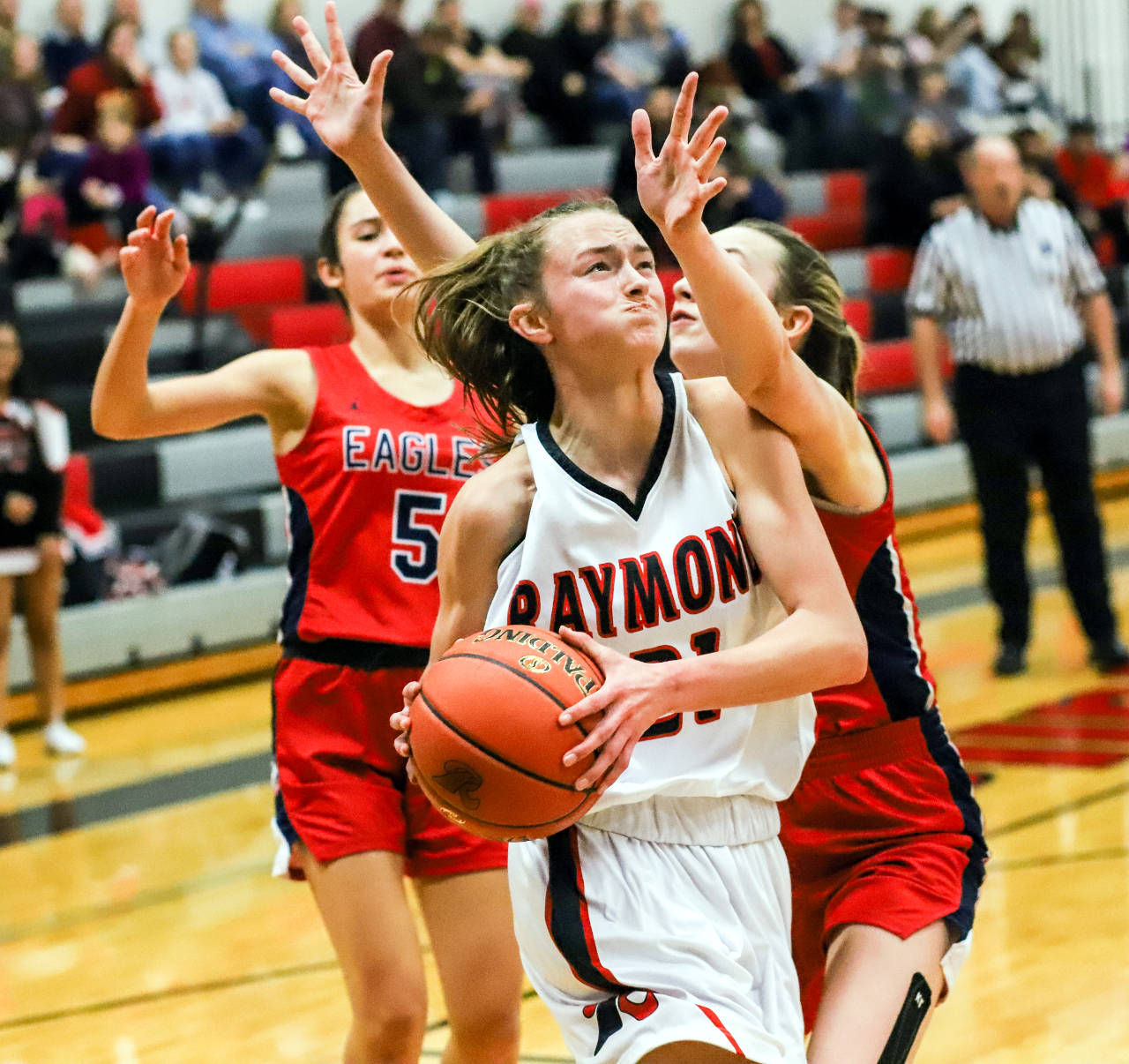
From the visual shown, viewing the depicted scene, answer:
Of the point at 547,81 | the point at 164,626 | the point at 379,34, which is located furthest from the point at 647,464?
the point at 547,81

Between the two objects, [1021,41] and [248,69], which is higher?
[248,69]

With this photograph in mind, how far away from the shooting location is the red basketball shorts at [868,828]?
9.33 ft

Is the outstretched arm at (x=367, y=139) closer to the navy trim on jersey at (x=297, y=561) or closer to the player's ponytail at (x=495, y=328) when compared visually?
the player's ponytail at (x=495, y=328)

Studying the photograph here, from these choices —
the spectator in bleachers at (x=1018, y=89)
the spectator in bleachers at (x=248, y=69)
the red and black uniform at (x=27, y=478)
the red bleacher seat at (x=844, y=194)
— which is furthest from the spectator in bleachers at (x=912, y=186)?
the red and black uniform at (x=27, y=478)

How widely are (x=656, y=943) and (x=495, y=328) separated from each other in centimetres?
95

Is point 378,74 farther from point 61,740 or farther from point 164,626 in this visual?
point 164,626

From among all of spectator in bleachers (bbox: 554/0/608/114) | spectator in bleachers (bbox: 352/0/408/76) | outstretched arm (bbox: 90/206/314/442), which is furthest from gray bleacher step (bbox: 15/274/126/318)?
outstretched arm (bbox: 90/206/314/442)

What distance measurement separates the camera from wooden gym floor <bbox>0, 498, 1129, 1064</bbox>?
4258 mm

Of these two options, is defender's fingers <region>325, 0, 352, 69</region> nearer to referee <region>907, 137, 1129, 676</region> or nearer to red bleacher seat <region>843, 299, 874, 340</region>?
referee <region>907, 137, 1129, 676</region>

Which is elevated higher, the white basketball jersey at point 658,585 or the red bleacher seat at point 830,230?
the white basketball jersey at point 658,585

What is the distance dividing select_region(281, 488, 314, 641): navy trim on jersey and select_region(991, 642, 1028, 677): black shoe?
4904mm

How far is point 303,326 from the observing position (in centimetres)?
1077

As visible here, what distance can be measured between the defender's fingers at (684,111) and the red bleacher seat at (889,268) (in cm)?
1199

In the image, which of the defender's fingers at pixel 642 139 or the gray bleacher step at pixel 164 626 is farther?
the gray bleacher step at pixel 164 626
